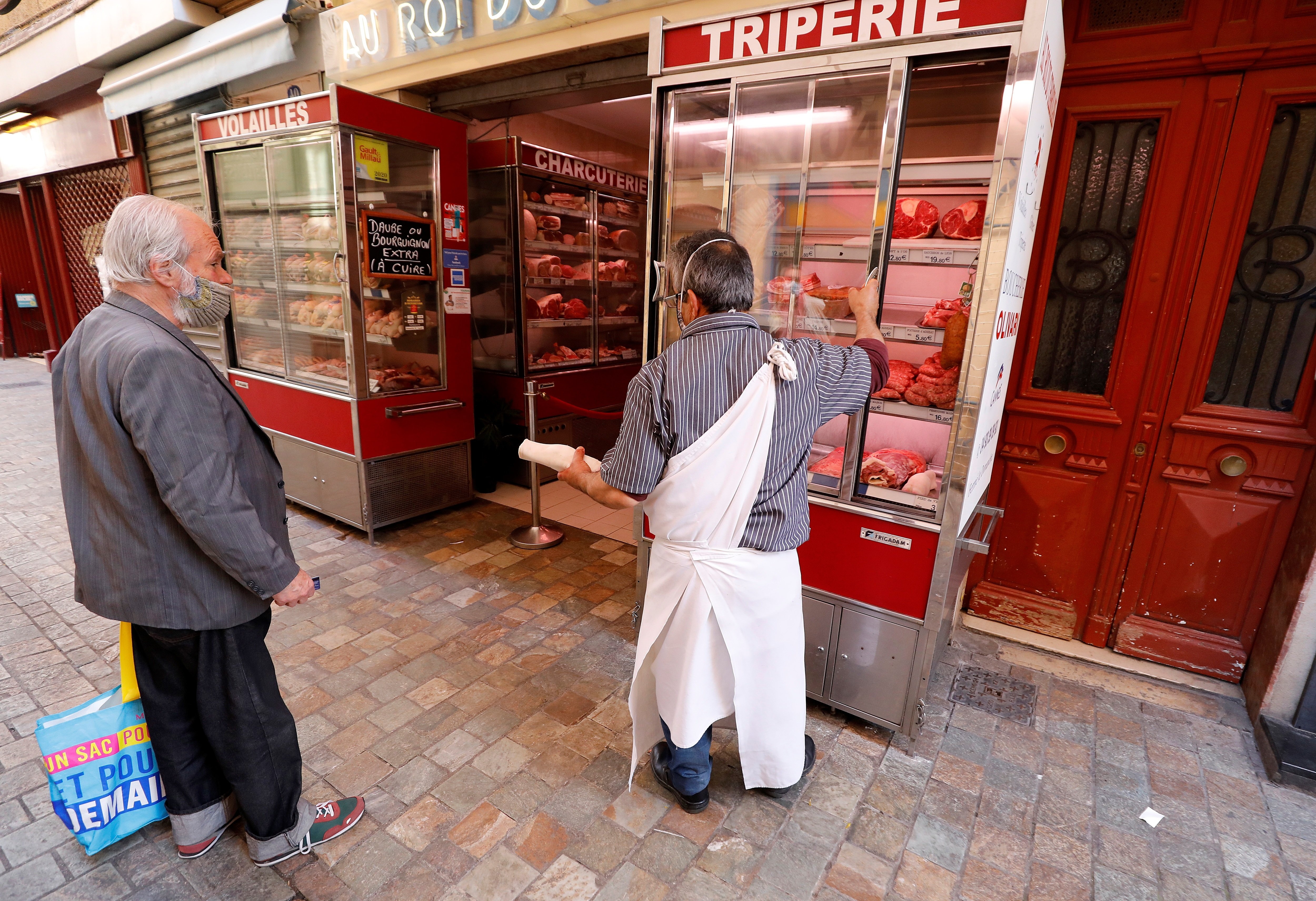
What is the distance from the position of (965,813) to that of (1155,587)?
1.88 m

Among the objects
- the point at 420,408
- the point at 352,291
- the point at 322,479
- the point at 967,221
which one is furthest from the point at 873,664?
the point at 322,479

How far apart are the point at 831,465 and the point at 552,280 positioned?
12.9 feet

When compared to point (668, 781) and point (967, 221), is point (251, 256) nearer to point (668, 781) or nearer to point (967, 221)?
point (668, 781)

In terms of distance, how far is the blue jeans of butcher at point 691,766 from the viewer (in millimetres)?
2312

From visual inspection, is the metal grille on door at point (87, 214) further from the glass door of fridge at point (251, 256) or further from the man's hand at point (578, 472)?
the man's hand at point (578, 472)

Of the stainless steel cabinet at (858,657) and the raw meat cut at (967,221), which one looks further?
the stainless steel cabinet at (858,657)

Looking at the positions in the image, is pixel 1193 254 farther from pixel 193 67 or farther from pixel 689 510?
pixel 193 67

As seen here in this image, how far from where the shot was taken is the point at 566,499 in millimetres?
5852

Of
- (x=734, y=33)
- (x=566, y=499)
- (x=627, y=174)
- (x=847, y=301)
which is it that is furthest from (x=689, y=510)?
(x=627, y=174)

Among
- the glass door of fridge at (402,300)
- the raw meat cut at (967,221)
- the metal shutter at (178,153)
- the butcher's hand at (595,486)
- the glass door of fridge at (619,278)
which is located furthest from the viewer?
the metal shutter at (178,153)

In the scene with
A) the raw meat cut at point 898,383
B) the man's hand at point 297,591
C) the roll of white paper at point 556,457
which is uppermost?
the raw meat cut at point 898,383

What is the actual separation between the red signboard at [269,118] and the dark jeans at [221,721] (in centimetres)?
346

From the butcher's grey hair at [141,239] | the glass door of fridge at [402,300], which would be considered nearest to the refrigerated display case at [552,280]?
the glass door of fridge at [402,300]

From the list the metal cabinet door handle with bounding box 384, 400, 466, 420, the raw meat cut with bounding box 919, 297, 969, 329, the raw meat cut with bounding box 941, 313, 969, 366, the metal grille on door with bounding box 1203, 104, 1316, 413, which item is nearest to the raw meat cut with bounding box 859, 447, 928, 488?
the raw meat cut with bounding box 941, 313, 969, 366
